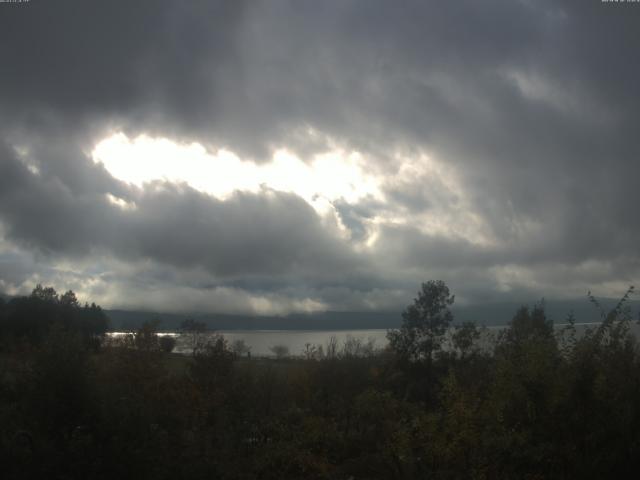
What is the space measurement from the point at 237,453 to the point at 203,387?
10.1 m

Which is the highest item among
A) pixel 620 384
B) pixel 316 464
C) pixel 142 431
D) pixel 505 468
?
pixel 620 384

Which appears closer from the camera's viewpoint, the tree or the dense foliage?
the dense foliage

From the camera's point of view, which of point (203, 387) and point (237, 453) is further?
point (203, 387)

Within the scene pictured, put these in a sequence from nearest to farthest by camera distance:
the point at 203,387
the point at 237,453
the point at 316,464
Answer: the point at 237,453 → the point at 316,464 → the point at 203,387

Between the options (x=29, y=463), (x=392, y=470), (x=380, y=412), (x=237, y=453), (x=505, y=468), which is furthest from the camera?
(x=380, y=412)

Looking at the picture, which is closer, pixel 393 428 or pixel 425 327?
pixel 393 428

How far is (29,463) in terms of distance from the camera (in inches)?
478

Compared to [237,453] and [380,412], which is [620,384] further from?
[237,453]

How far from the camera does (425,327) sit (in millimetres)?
42531

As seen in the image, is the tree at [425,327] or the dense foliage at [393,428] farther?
the tree at [425,327]

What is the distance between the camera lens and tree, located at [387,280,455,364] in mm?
42125

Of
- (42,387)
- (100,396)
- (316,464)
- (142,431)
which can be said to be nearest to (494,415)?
(316,464)

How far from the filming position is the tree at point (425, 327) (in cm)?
4212

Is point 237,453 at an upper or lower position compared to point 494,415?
lower
